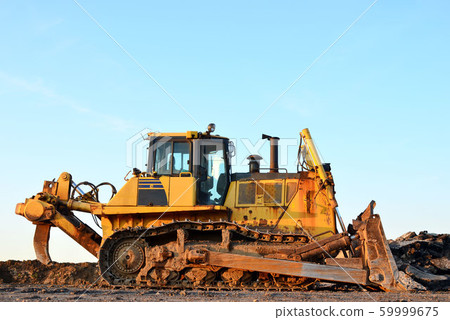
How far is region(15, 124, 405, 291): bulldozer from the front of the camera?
13.1 m

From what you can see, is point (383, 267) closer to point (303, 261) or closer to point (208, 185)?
point (303, 261)

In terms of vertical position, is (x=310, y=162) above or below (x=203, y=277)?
above

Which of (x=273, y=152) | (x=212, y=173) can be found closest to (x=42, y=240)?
(x=212, y=173)

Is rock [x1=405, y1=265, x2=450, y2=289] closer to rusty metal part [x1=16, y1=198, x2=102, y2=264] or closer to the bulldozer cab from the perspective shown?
the bulldozer cab

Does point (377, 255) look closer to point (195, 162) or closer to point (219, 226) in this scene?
point (219, 226)

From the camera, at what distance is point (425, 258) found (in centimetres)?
1617

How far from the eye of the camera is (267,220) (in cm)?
1445

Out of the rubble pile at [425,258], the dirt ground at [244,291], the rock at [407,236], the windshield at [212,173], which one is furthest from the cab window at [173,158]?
the rock at [407,236]

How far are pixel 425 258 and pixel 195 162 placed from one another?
24.5ft

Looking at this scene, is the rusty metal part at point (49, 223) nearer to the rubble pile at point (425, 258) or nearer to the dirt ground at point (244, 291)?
the dirt ground at point (244, 291)

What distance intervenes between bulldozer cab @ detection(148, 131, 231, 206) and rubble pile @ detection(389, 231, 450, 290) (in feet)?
17.6

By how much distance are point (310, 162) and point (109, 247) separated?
Result: 231 inches

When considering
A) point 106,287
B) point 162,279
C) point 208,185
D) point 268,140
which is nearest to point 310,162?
point 268,140

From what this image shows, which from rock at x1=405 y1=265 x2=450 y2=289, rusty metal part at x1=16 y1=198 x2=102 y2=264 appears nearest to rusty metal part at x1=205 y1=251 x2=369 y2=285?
rock at x1=405 y1=265 x2=450 y2=289
